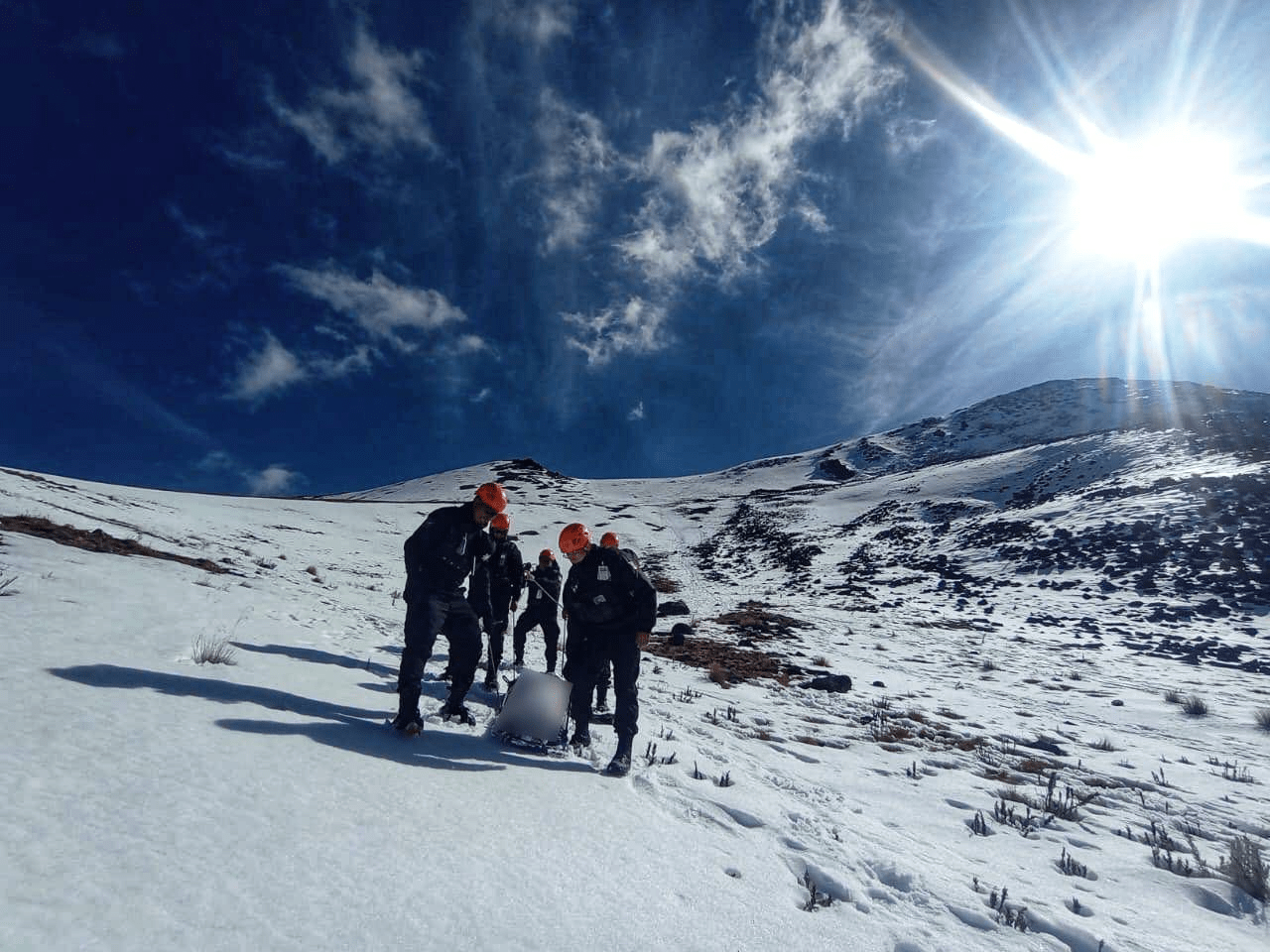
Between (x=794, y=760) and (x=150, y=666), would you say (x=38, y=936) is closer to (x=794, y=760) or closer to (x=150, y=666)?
(x=150, y=666)

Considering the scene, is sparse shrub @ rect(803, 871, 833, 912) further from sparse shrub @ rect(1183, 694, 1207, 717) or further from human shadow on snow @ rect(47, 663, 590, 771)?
sparse shrub @ rect(1183, 694, 1207, 717)

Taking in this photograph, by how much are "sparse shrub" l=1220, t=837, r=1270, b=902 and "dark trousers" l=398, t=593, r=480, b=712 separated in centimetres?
577

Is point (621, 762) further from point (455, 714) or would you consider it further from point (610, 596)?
point (455, 714)

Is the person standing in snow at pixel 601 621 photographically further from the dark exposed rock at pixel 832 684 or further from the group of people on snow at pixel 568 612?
the dark exposed rock at pixel 832 684

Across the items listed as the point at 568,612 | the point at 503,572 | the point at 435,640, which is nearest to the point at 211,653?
the point at 435,640

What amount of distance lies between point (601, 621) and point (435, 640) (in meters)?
1.47

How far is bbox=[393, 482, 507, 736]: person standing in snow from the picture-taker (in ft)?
14.8

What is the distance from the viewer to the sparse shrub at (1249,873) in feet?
12.3

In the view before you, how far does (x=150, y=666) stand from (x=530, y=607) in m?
5.39

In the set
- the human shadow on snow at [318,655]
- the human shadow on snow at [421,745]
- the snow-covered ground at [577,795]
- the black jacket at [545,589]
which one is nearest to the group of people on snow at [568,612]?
the human shadow on snow at [421,745]

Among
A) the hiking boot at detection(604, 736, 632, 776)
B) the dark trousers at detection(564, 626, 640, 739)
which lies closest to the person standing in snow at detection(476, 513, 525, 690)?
the dark trousers at detection(564, 626, 640, 739)

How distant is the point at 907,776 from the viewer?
620 centimetres

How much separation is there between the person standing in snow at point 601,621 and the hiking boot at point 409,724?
1.38 m

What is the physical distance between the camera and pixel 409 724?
13.9 ft
